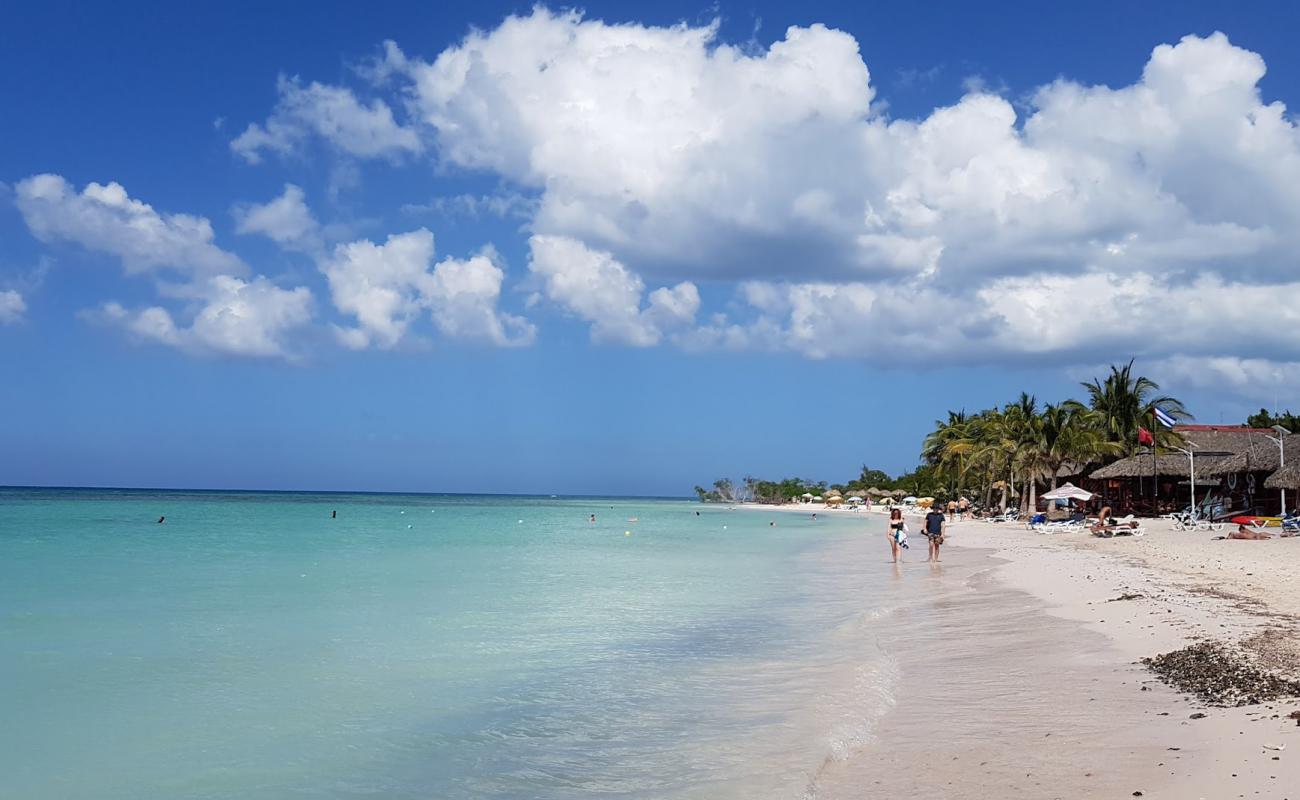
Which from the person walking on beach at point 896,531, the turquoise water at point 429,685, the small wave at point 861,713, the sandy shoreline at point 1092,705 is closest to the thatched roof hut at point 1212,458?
the person walking on beach at point 896,531

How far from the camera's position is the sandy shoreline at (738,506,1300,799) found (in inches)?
193

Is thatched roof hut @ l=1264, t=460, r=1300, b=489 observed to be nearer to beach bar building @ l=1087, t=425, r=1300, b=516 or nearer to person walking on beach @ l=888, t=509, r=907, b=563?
beach bar building @ l=1087, t=425, r=1300, b=516

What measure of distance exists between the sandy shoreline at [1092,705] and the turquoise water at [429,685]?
649mm

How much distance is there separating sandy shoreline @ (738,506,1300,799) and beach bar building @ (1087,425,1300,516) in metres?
22.2

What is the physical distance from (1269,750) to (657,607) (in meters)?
9.86

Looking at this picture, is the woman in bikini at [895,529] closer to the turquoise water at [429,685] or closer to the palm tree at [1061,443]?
the turquoise water at [429,685]

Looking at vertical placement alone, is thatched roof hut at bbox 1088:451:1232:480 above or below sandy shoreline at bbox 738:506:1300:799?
above

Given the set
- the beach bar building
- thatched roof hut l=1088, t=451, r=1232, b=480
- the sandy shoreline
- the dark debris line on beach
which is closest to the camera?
the sandy shoreline

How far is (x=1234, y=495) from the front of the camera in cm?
3934

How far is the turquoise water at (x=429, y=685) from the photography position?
5.99 m

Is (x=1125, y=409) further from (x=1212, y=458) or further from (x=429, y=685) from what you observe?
(x=429, y=685)

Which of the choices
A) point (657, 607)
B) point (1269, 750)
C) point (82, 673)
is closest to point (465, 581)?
point (657, 607)

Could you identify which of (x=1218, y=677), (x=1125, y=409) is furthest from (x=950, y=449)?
(x=1218, y=677)

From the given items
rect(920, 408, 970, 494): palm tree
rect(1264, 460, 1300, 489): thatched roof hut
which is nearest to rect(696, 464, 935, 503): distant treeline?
rect(920, 408, 970, 494): palm tree
